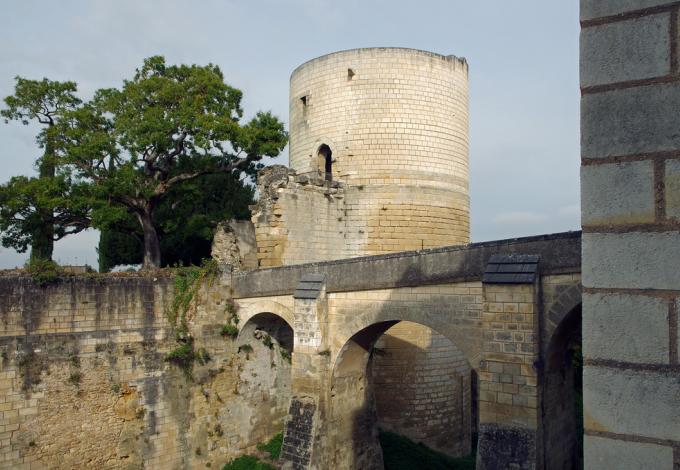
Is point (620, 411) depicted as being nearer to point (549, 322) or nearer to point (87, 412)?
point (549, 322)

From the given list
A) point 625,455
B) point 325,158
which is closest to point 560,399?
point 625,455

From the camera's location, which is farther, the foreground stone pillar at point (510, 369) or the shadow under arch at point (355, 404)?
the shadow under arch at point (355, 404)

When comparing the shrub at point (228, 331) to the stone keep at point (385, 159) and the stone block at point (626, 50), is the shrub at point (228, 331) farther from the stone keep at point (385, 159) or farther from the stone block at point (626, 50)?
the stone block at point (626, 50)

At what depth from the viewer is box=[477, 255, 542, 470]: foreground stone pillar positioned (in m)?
7.93

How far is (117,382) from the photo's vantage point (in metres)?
11.7

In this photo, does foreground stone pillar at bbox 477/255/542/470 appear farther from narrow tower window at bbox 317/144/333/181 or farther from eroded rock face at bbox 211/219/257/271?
narrow tower window at bbox 317/144/333/181

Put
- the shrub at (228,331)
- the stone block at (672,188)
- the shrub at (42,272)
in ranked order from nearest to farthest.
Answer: the stone block at (672,188)
the shrub at (42,272)
the shrub at (228,331)

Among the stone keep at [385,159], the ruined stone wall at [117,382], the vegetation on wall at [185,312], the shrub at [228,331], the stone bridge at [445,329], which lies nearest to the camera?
the stone bridge at [445,329]

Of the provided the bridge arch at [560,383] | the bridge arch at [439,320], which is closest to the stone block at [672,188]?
the bridge arch at [560,383]

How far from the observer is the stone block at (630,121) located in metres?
1.76

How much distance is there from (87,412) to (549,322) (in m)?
9.11

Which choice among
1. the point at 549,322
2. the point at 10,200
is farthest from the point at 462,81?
the point at 10,200

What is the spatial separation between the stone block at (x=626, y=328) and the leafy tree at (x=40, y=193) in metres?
15.3

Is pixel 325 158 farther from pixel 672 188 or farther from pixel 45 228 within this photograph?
pixel 672 188
